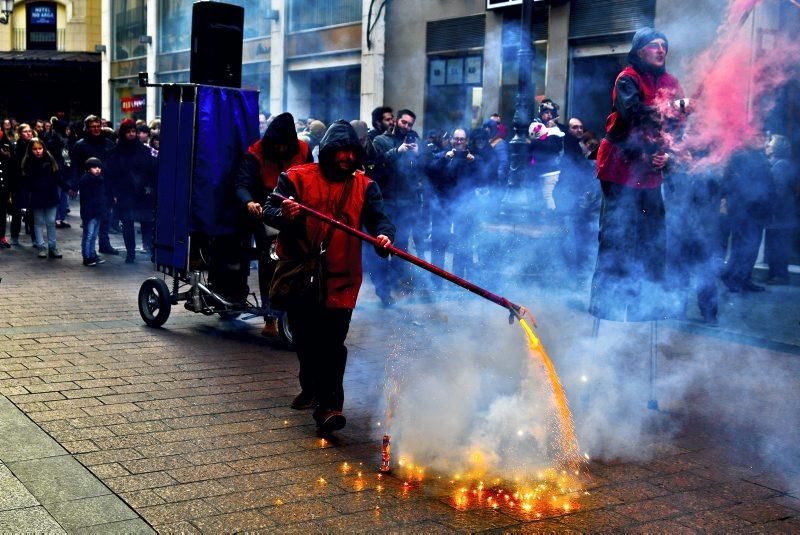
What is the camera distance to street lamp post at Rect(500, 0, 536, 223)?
28.9 ft

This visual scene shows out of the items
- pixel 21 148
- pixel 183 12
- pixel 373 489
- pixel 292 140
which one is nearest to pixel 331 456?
pixel 373 489

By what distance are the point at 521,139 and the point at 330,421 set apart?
564 cm

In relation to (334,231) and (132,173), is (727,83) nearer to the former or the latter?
(334,231)

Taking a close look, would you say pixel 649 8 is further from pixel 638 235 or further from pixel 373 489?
pixel 373 489

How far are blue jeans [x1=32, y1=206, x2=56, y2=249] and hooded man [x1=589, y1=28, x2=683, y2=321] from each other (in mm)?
8556

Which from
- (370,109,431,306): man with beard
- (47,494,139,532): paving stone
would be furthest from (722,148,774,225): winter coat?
(47,494,139,532): paving stone

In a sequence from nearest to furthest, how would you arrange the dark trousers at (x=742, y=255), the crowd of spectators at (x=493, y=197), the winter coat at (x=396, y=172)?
1. the crowd of spectators at (x=493, y=197)
2. the winter coat at (x=396, y=172)
3. the dark trousers at (x=742, y=255)

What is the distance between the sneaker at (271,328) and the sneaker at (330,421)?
8.77ft

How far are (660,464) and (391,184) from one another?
5120 mm

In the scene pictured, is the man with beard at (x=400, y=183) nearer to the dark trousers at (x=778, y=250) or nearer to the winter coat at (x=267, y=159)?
the winter coat at (x=267, y=159)

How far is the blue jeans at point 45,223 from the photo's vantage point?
12.3 metres

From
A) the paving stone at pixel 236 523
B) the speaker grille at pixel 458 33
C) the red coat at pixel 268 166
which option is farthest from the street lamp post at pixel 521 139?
the speaker grille at pixel 458 33

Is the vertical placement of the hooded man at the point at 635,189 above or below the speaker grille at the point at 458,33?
below

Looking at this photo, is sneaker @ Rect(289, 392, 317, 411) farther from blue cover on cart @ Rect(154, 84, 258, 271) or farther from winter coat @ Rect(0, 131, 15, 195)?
winter coat @ Rect(0, 131, 15, 195)
